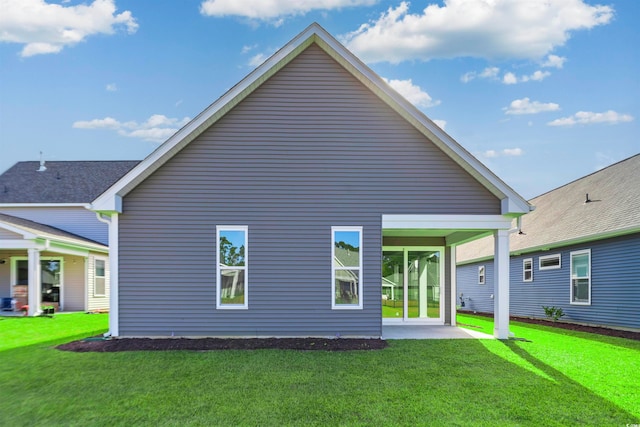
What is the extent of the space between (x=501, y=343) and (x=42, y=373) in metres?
8.57

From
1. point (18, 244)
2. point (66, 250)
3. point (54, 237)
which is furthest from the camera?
point (66, 250)

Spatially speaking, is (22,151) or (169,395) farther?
(22,151)

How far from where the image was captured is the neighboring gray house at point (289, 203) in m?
10.3

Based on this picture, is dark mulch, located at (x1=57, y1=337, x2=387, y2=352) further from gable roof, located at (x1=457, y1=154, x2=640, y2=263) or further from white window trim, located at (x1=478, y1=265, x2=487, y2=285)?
white window trim, located at (x1=478, y1=265, x2=487, y2=285)

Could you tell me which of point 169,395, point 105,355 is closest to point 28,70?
point 105,355

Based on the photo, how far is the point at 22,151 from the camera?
25.3 metres

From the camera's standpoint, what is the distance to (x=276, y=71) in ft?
34.1

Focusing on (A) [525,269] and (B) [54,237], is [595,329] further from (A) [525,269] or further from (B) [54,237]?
(B) [54,237]

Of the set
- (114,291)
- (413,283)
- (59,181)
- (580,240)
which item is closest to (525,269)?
(580,240)

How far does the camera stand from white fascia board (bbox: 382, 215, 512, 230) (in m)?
10.5

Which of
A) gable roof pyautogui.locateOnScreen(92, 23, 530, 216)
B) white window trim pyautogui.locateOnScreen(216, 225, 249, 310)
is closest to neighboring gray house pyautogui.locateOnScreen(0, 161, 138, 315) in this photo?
gable roof pyautogui.locateOnScreen(92, 23, 530, 216)

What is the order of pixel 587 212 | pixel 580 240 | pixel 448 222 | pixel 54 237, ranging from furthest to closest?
pixel 54 237 → pixel 587 212 → pixel 580 240 → pixel 448 222

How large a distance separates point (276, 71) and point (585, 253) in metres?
11.1

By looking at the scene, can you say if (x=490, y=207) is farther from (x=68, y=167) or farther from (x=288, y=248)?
(x=68, y=167)
